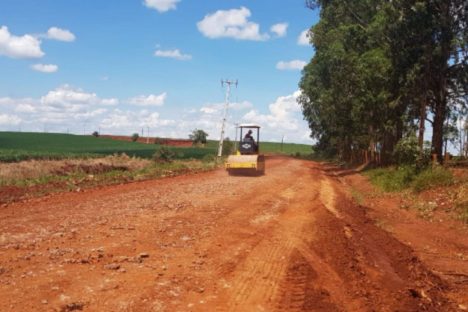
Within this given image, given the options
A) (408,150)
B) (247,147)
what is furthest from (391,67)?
(247,147)

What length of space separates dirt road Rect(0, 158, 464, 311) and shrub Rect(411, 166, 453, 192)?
5678 mm

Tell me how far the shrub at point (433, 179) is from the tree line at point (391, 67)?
139 inches

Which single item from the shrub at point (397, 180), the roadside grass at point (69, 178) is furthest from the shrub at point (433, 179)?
the roadside grass at point (69, 178)

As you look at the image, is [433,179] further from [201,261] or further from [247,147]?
[201,261]

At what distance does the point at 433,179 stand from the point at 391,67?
10760 millimetres

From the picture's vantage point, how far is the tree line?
25422 millimetres

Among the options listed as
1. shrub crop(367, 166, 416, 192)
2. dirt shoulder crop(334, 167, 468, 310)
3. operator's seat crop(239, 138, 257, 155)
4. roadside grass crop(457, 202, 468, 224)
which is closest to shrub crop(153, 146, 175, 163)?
operator's seat crop(239, 138, 257, 155)

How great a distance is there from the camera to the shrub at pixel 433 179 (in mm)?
18719

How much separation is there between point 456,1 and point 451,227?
15466mm

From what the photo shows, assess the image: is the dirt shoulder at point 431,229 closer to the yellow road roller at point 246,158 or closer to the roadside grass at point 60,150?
the yellow road roller at point 246,158

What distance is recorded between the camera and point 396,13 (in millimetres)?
26203

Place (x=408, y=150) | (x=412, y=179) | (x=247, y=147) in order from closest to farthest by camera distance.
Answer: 1. (x=412, y=179)
2. (x=408, y=150)
3. (x=247, y=147)

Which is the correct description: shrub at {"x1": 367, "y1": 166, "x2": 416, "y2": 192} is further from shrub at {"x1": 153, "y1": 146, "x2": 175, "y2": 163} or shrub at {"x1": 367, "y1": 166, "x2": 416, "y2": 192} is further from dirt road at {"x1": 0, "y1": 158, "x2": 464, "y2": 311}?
shrub at {"x1": 153, "y1": 146, "x2": 175, "y2": 163}

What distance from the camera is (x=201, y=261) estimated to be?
834 cm
